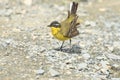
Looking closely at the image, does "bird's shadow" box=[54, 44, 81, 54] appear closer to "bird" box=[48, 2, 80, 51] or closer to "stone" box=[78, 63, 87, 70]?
"bird" box=[48, 2, 80, 51]

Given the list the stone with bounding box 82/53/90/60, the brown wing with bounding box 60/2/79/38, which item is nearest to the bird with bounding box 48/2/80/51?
the brown wing with bounding box 60/2/79/38

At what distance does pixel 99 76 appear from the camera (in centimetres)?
1013

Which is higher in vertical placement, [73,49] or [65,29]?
[65,29]

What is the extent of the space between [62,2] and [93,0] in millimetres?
1470

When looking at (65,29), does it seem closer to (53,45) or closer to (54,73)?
(53,45)

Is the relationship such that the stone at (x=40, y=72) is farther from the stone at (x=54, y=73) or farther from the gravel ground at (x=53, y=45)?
the stone at (x=54, y=73)

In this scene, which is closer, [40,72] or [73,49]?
[40,72]

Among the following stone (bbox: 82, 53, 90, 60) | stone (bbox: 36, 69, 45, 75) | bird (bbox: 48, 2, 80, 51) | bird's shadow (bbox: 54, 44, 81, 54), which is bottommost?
stone (bbox: 36, 69, 45, 75)

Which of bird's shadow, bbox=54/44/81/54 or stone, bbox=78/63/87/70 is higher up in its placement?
bird's shadow, bbox=54/44/81/54

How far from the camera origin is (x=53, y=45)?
12.0 metres

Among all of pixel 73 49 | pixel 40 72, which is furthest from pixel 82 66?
pixel 73 49

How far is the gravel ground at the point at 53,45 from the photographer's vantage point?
33.3ft

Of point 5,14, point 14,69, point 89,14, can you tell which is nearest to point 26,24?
point 5,14

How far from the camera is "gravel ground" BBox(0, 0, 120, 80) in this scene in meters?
10.2
